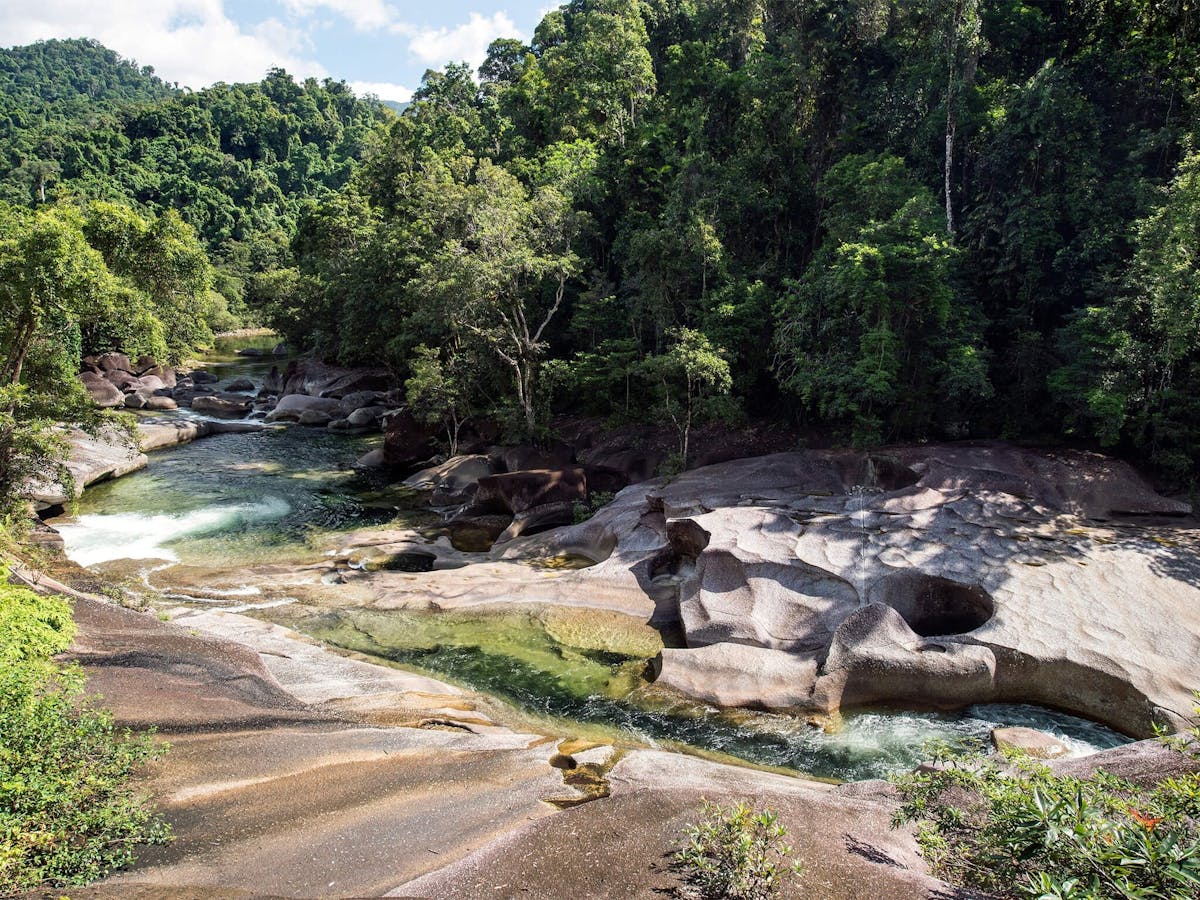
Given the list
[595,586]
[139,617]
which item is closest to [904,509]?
[595,586]

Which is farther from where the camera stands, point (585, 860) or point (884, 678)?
point (884, 678)

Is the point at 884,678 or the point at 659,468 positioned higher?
the point at 659,468

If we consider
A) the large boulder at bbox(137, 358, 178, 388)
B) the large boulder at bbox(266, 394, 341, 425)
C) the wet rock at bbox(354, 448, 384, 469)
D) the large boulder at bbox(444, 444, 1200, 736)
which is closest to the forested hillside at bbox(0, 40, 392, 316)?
the large boulder at bbox(137, 358, 178, 388)

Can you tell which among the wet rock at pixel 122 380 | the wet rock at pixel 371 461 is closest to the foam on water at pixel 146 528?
the wet rock at pixel 371 461

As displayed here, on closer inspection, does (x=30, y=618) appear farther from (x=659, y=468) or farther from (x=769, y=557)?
(x=659, y=468)

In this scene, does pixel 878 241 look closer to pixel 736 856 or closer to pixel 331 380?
pixel 736 856

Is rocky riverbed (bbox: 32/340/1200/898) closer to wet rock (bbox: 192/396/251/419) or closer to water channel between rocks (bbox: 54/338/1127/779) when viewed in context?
water channel between rocks (bbox: 54/338/1127/779)

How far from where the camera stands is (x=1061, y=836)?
448cm

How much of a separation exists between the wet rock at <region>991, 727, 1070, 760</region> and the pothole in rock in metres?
3.25

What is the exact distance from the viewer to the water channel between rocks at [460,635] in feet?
36.6

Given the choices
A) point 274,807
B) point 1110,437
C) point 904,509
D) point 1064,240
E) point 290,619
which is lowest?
point 290,619

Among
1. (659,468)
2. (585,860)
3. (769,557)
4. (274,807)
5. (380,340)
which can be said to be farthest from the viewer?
(380,340)

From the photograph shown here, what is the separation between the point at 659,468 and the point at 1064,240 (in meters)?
14.2

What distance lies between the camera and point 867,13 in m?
28.6
